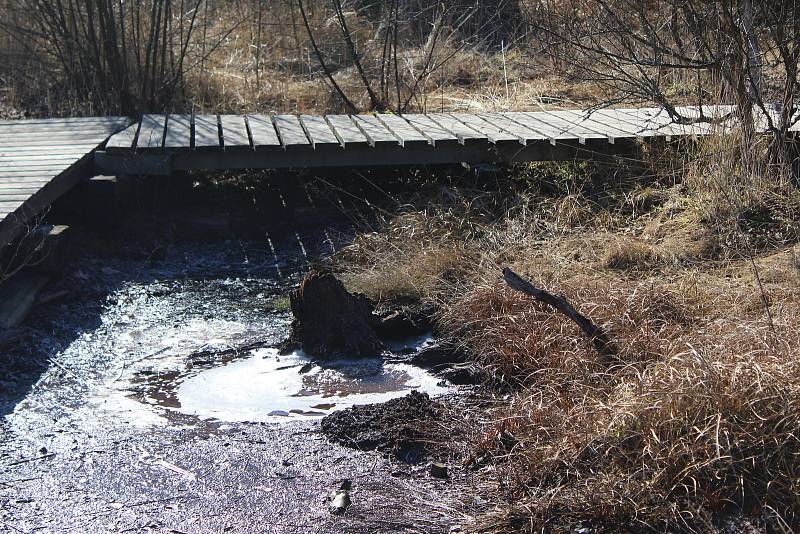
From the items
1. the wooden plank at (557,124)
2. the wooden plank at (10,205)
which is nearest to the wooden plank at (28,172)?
the wooden plank at (10,205)

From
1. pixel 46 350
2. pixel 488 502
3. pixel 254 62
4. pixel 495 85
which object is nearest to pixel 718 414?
pixel 488 502

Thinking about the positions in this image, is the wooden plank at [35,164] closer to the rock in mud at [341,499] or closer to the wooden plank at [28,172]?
the wooden plank at [28,172]

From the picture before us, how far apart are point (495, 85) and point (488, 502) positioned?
26.6ft

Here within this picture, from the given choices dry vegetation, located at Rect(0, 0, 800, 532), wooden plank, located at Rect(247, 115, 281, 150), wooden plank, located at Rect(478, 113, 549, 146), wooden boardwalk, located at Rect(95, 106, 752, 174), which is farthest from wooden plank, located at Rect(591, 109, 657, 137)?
wooden plank, located at Rect(247, 115, 281, 150)

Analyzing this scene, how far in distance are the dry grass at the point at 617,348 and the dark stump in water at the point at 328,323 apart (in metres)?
0.45

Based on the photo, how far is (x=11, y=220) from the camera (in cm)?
559

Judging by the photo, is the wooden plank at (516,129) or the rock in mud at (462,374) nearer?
Answer: the rock in mud at (462,374)

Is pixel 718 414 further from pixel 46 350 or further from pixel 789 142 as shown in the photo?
pixel 789 142

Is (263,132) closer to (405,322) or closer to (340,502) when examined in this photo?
(405,322)

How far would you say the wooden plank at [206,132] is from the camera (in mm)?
7445

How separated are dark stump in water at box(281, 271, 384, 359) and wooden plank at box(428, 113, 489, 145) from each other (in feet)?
8.16

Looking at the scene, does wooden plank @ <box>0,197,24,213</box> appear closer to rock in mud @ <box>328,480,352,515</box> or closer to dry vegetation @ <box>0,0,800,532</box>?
dry vegetation @ <box>0,0,800,532</box>

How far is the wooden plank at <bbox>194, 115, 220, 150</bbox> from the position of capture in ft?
24.4

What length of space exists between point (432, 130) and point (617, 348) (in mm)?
3833
